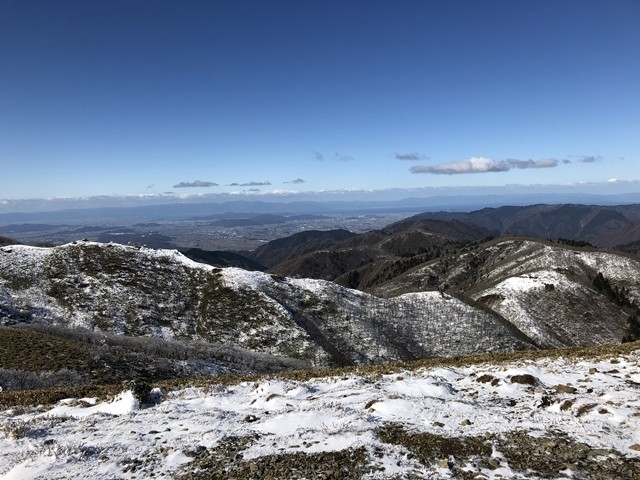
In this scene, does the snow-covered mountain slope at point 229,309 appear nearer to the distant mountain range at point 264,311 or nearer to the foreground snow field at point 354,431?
the distant mountain range at point 264,311

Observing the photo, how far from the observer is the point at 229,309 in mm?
55344

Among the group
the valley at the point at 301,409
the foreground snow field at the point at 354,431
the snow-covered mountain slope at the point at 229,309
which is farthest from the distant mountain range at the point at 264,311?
the foreground snow field at the point at 354,431

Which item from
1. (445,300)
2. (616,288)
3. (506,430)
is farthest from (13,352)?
(616,288)

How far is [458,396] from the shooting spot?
1331 centimetres

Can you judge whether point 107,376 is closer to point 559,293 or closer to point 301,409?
point 301,409

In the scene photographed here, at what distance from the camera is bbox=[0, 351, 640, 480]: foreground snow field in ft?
27.8

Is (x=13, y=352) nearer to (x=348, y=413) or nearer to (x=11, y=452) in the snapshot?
(x=11, y=452)

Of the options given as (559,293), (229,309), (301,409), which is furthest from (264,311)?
(559,293)

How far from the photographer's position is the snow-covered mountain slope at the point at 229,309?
158 ft

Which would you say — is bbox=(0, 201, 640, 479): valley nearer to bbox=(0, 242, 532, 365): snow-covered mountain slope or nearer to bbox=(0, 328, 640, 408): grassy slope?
bbox=(0, 328, 640, 408): grassy slope

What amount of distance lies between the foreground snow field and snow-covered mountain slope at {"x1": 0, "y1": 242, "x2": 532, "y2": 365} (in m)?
32.6

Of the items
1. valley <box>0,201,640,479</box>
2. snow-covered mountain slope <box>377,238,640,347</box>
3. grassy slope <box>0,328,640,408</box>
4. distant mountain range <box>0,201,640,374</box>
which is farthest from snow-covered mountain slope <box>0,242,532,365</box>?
grassy slope <box>0,328,640,408</box>

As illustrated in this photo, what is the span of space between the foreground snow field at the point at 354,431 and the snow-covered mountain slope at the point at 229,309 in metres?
32.6

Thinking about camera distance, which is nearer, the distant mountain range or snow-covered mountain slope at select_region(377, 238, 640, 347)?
the distant mountain range
